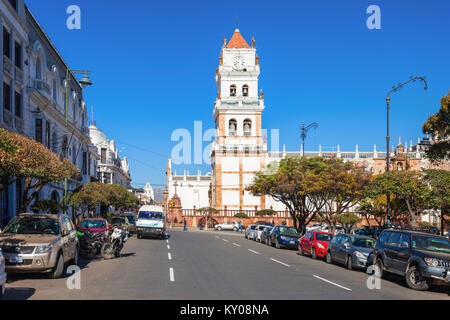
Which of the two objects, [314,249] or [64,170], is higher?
[64,170]

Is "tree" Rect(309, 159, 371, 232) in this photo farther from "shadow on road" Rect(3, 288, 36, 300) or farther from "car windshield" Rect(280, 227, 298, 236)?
"shadow on road" Rect(3, 288, 36, 300)

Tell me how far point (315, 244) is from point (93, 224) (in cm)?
1131

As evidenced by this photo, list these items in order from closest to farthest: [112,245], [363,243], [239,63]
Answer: [363,243], [112,245], [239,63]

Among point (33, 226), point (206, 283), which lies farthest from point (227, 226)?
point (206, 283)

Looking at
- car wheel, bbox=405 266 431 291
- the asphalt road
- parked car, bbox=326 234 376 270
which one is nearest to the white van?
the asphalt road

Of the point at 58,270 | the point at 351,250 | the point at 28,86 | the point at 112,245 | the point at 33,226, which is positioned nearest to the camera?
the point at 58,270

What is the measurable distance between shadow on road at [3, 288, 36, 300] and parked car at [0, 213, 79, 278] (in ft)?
3.77

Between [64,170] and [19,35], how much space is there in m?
12.0

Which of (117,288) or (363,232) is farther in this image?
(363,232)

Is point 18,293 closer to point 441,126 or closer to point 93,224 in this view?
point 93,224

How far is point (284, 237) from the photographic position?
1164 inches
